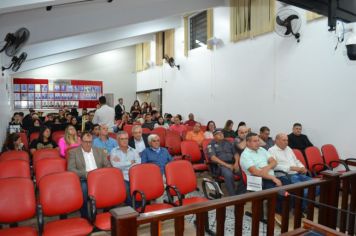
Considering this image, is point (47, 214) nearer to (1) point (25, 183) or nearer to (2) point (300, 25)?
(1) point (25, 183)

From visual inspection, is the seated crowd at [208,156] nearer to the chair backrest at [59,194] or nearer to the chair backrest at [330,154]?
the chair backrest at [59,194]

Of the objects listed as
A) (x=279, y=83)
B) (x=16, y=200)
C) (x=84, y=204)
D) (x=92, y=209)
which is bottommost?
(x=84, y=204)

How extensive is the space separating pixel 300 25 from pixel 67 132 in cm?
482

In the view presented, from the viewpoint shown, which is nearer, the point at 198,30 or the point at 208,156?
the point at 208,156

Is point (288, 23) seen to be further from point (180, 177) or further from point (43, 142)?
point (43, 142)

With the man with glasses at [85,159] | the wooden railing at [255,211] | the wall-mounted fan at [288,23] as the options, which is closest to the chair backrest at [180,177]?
the man with glasses at [85,159]

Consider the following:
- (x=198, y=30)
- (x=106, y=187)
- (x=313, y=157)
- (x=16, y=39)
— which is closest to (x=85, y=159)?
(x=106, y=187)

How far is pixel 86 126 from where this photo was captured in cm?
785

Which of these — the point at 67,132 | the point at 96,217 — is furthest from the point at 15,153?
the point at 96,217

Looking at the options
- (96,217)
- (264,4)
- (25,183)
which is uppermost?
(264,4)

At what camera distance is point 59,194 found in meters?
2.85

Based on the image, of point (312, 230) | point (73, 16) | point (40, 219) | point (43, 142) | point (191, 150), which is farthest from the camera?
point (73, 16)

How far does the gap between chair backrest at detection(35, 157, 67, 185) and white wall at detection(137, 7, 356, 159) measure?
4.57 m

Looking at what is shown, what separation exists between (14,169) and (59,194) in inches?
46.3
